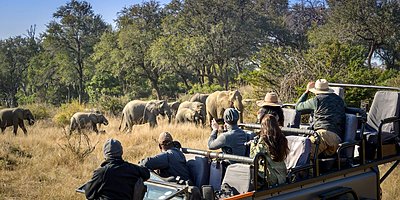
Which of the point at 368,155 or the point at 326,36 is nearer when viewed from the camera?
the point at 368,155

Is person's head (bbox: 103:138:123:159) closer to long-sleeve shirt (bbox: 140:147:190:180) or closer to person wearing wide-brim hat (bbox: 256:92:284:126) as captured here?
long-sleeve shirt (bbox: 140:147:190:180)

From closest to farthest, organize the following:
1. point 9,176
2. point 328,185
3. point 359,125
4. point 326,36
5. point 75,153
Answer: point 328,185
point 359,125
point 9,176
point 75,153
point 326,36

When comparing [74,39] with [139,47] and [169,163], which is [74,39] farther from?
[169,163]

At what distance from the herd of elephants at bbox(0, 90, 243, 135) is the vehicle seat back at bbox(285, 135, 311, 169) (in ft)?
40.9

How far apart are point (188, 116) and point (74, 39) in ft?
92.4

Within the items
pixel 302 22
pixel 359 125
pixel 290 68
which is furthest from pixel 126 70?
pixel 359 125

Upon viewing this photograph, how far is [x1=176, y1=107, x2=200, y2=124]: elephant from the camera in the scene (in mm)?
22391

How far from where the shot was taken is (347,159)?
712cm

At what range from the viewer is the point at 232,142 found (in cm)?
695

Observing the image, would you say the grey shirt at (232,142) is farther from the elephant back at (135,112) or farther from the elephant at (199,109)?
the elephant back at (135,112)

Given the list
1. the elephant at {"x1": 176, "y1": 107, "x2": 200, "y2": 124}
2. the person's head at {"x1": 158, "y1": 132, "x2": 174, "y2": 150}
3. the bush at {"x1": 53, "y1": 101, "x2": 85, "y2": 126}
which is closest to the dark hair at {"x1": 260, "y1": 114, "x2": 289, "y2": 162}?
the person's head at {"x1": 158, "y1": 132, "x2": 174, "y2": 150}

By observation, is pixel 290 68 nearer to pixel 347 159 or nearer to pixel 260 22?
pixel 347 159

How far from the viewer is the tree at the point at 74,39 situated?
4728 centimetres

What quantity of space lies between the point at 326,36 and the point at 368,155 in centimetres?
2946
